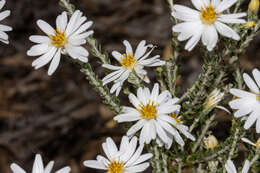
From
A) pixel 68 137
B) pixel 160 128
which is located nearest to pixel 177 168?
pixel 160 128

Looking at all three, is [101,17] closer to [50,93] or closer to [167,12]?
[167,12]

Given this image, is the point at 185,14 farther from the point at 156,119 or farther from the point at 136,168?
the point at 136,168

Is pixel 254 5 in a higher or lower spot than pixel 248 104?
higher

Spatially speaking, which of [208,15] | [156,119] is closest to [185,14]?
[208,15]

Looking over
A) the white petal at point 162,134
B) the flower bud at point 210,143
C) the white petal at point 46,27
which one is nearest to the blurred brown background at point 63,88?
the flower bud at point 210,143

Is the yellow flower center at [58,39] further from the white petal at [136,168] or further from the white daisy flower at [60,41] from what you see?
the white petal at [136,168]

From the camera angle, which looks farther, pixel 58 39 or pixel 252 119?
pixel 58 39
